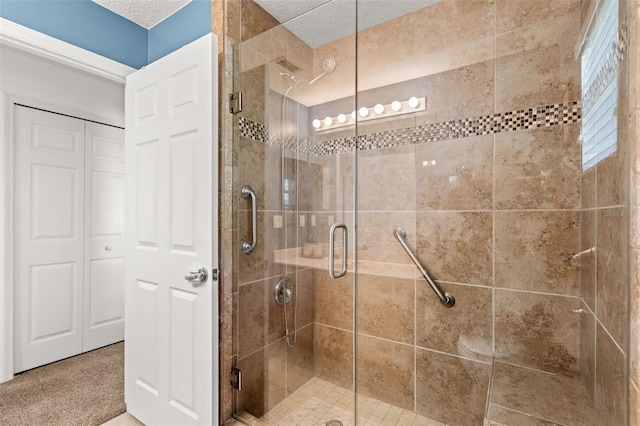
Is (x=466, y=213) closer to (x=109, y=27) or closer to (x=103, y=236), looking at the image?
(x=109, y=27)

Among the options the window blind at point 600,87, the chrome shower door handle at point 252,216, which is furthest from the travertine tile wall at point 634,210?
the chrome shower door handle at point 252,216

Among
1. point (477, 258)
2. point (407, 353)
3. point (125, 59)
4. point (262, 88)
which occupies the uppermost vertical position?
point (125, 59)

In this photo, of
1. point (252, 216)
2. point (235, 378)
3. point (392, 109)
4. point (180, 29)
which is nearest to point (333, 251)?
point (252, 216)

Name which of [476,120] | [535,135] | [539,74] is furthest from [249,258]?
[539,74]

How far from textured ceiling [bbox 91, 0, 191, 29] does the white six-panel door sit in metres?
0.55

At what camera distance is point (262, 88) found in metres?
1.62

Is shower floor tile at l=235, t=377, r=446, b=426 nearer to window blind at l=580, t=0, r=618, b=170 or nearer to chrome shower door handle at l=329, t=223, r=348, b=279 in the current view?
chrome shower door handle at l=329, t=223, r=348, b=279

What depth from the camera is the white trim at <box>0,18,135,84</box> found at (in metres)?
1.55

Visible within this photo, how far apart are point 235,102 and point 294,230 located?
0.80 metres

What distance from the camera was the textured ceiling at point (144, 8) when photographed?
1.94 metres

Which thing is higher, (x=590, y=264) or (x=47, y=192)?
(x=47, y=192)

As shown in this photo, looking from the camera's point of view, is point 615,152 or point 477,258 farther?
point 477,258

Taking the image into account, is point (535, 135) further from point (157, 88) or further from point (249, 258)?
point (157, 88)

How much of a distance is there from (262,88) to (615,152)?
1483mm
